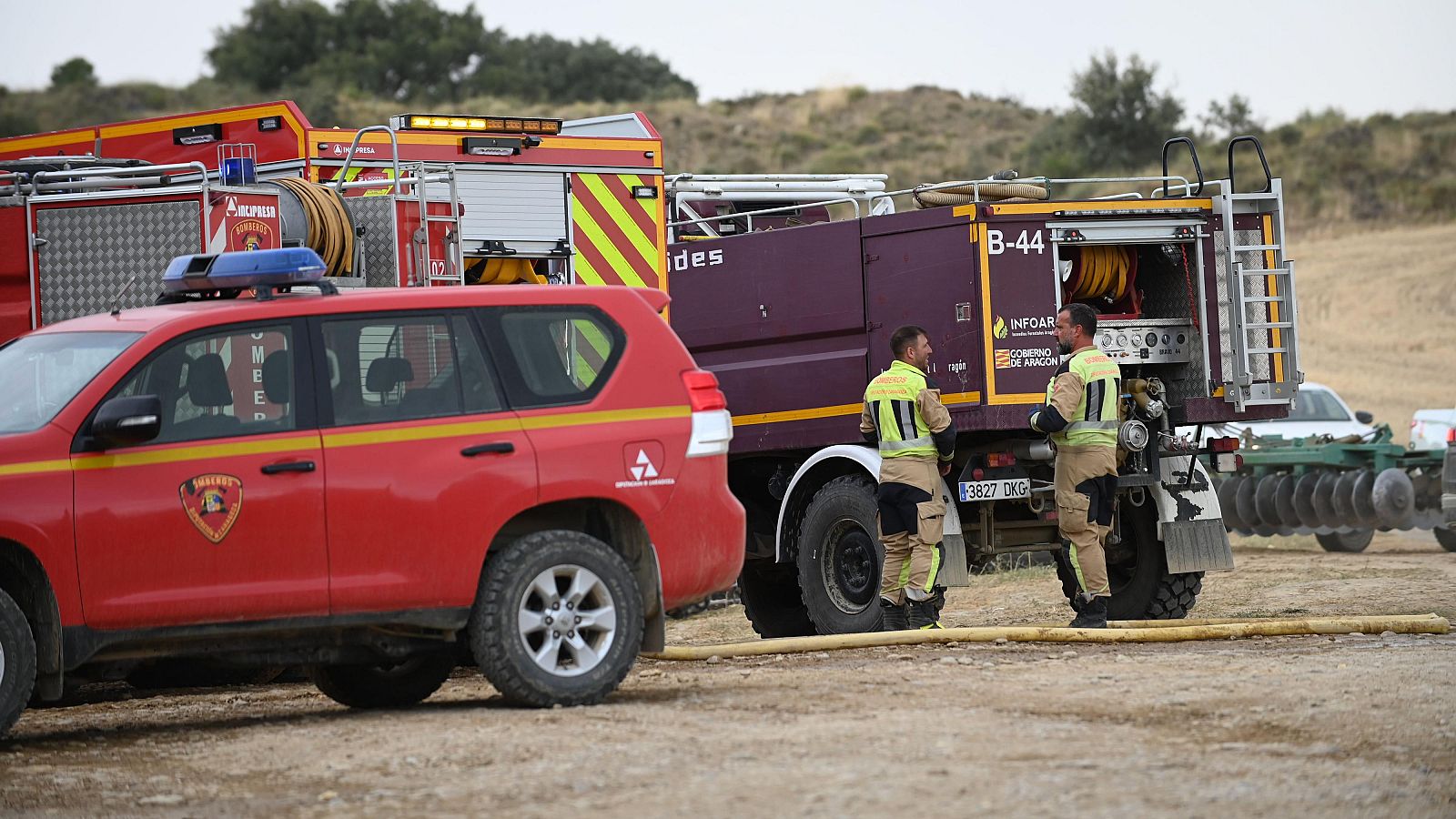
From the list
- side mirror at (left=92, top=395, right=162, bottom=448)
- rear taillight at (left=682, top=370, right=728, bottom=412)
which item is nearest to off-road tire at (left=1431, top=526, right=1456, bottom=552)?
rear taillight at (left=682, top=370, right=728, bottom=412)

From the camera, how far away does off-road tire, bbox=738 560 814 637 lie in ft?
46.3

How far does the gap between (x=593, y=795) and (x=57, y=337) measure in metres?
3.62

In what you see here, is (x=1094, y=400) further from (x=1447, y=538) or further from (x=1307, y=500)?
(x=1447, y=538)

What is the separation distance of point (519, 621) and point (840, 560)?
4850mm

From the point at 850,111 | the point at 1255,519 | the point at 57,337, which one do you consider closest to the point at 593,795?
the point at 57,337

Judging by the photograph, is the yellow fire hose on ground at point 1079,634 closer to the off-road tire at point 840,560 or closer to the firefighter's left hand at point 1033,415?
the firefighter's left hand at point 1033,415

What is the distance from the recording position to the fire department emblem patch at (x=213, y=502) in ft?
26.3

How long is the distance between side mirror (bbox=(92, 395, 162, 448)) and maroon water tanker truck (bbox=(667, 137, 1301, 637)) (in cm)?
548

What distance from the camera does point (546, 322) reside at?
881 centimetres

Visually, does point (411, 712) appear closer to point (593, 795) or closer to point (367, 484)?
point (367, 484)

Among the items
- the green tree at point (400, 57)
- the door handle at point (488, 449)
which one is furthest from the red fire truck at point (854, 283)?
the green tree at point (400, 57)

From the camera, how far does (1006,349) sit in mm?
12039

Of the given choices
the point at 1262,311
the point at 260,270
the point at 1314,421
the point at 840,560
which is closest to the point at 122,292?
the point at 260,270

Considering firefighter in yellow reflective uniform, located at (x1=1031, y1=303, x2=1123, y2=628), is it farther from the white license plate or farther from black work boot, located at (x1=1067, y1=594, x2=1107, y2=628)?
the white license plate
